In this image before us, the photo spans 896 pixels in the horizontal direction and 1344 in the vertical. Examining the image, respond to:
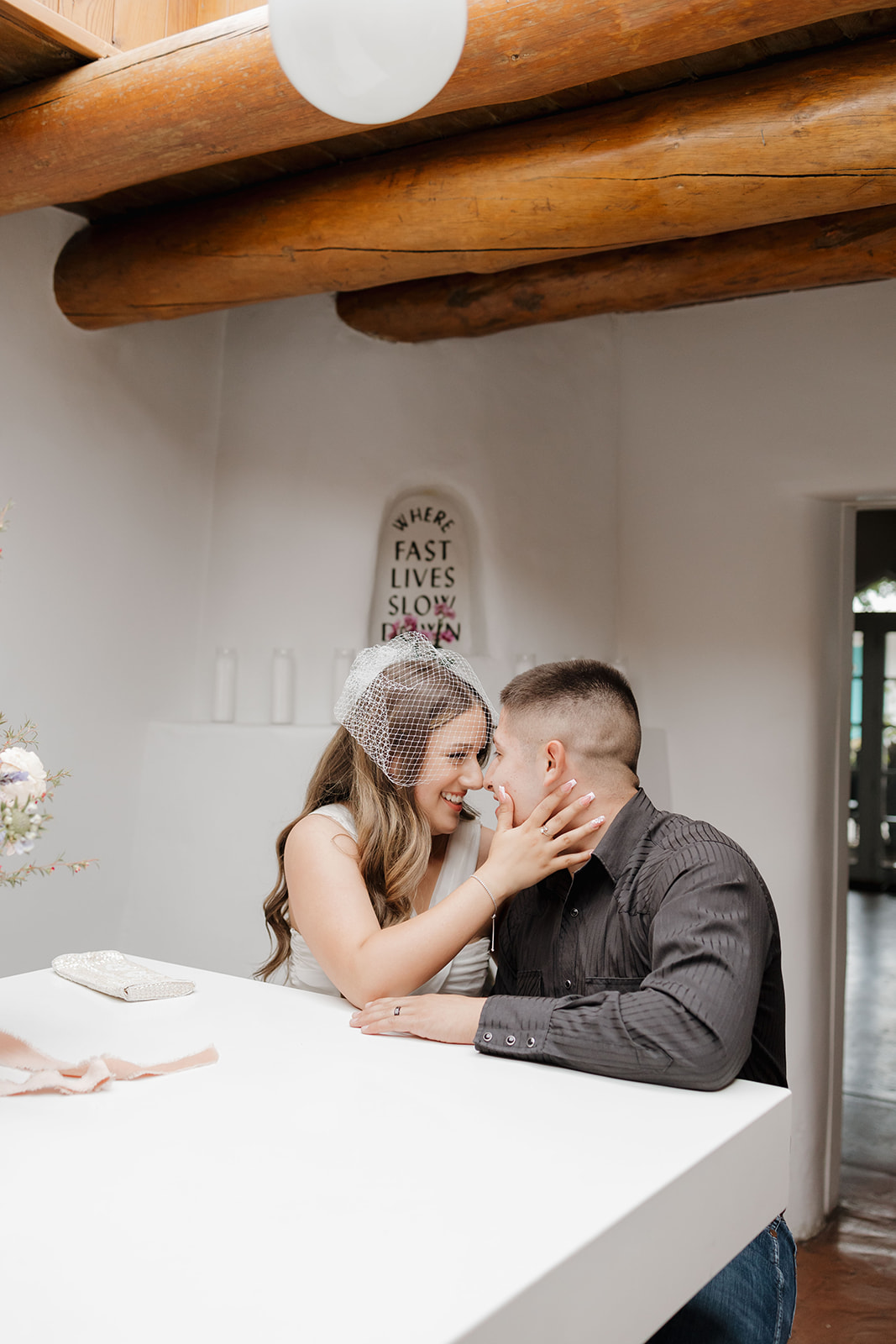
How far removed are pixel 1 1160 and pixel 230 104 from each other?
1.89 metres

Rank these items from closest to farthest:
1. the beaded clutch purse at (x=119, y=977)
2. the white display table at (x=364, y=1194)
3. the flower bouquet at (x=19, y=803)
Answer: the white display table at (x=364, y=1194)
the flower bouquet at (x=19, y=803)
the beaded clutch purse at (x=119, y=977)

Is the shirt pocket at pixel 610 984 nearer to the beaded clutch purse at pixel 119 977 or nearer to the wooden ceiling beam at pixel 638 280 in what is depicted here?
the beaded clutch purse at pixel 119 977

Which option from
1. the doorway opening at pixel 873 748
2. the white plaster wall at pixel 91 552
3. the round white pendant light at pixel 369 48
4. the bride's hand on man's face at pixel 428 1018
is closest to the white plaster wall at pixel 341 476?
the white plaster wall at pixel 91 552

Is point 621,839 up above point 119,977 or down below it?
above

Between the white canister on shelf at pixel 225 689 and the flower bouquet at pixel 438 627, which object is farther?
the flower bouquet at pixel 438 627

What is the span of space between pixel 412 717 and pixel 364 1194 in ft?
3.57

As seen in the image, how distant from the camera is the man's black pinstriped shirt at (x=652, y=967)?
4.60 feet

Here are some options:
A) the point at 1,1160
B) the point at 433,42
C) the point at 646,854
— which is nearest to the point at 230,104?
the point at 433,42

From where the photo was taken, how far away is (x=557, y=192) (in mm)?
2293

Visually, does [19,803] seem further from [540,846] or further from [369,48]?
[369,48]

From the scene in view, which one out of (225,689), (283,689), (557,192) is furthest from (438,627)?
(557,192)

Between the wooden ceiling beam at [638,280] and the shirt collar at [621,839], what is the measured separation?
1.93 meters

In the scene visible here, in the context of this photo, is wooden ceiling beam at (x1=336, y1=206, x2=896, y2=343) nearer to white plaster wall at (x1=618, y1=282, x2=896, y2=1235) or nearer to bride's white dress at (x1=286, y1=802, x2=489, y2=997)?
white plaster wall at (x1=618, y1=282, x2=896, y2=1235)

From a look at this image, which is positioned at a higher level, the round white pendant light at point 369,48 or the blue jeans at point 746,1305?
the round white pendant light at point 369,48
